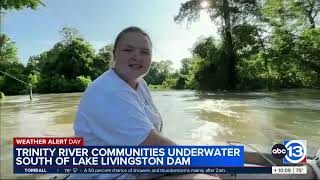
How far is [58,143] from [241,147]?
0.88 metres

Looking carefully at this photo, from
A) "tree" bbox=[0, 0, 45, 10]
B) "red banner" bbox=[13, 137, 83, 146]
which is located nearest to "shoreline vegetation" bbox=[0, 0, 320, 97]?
"tree" bbox=[0, 0, 45, 10]

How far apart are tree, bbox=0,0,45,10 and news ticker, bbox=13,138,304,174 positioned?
513 inches

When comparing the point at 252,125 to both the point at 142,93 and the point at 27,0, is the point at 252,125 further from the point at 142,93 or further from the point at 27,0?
the point at 27,0

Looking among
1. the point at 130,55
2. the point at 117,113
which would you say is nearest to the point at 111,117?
the point at 117,113

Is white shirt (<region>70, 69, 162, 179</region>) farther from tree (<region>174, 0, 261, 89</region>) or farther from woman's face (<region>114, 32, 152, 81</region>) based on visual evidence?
tree (<region>174, 0, 261, 89</region>)

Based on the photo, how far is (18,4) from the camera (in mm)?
14312

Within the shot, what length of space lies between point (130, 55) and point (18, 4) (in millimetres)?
13502

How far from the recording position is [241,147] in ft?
6.83

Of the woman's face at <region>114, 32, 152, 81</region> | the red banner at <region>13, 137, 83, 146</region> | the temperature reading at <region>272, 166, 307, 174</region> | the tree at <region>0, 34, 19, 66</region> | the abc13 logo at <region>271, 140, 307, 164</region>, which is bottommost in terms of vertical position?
the temperature reading at <region>272, 166, 307, 174</region>

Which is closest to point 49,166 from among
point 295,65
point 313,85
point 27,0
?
point 27,0

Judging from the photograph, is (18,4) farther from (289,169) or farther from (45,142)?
(289,169)

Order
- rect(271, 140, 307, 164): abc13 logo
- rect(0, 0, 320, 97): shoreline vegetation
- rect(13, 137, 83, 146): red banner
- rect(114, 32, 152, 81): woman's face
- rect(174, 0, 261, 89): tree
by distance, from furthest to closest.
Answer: rect(174, 0, 261, 89): tree → rect(0, 0, 320, 97): shoreline vegetation → rect(271, 140, 307, 164): abc13 logo → rect(13, 137, 83, 146): red banner → rect(114, 32, 152, 81): woman's face

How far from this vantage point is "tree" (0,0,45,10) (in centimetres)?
1409

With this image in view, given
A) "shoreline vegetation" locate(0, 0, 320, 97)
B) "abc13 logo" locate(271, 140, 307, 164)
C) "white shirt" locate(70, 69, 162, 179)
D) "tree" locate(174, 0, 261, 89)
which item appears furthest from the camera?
"tree" locate(174, 0, 261, 89)
